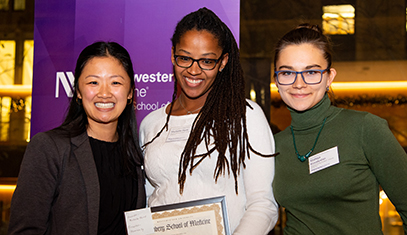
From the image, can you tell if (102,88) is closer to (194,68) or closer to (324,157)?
(194,68)

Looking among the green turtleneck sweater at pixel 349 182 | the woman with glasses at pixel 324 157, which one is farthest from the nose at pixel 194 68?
the green turtleneck sweater at pixel 349 182

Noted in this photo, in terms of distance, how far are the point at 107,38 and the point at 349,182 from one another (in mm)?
2411

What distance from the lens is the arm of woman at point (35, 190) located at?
1.83 metres

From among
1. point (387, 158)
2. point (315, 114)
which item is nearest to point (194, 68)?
point (315, 114)

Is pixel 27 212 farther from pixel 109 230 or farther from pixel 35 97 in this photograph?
pixel 35 97

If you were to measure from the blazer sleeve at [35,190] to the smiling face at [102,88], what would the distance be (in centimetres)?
36

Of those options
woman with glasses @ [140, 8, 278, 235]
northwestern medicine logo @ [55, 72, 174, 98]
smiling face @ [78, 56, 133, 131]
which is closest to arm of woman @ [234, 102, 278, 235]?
woman with glasses @ [140, 8, 278, 235]

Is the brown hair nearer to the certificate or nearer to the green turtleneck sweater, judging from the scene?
the green turtleneck sweater

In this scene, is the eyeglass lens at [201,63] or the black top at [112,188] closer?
the black top at [112,188]

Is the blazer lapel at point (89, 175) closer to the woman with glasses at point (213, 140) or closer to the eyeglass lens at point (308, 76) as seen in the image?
the woman with glasses at point (213, 140)

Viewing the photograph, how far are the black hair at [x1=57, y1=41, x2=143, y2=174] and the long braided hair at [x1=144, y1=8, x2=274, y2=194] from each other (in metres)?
0.18

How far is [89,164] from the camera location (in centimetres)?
203

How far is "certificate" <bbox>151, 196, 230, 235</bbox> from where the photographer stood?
191 cm

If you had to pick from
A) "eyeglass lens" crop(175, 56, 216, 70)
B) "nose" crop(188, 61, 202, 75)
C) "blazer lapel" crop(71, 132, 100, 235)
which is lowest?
"blazer lapel" crop(71, 132, 100, 235)
